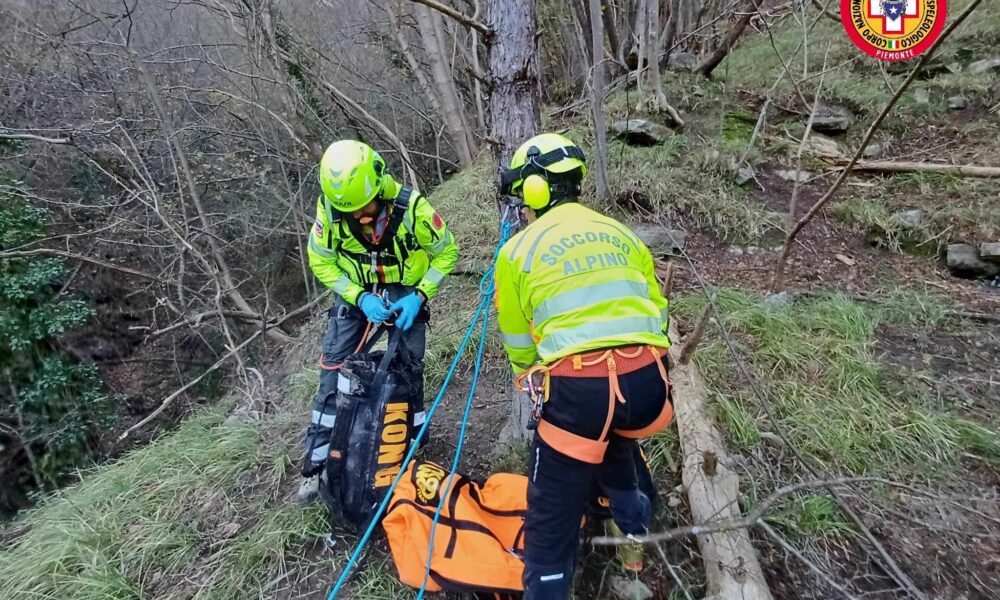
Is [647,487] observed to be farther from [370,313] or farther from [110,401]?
[110,401]

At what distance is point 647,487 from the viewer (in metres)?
2.28

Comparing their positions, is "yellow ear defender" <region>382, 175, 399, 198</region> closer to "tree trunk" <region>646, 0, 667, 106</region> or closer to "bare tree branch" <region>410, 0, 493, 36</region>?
"bare tree branch" <region>410, 0, 493, 36</region>

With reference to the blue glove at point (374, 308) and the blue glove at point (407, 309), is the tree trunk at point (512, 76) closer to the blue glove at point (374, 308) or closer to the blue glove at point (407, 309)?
the blue glove at point (407, 309)

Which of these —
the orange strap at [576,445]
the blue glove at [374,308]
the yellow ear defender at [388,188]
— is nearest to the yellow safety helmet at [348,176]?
the yellow ear defender at [388,188]

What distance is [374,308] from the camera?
8.70 ft

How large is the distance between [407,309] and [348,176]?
0.76 meters

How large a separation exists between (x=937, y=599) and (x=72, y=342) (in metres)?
10.1

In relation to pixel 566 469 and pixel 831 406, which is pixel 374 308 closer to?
pixel 566 469

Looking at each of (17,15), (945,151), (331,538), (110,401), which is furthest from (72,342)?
(945,151)

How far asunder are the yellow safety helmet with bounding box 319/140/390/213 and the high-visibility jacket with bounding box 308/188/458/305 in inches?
8.1

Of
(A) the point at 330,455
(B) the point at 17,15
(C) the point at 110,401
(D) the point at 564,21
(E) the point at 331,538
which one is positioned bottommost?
(C) the point at 110,401

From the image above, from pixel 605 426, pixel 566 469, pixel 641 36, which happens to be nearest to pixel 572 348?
pixel 605 426

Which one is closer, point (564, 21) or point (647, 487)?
point (647, 487)

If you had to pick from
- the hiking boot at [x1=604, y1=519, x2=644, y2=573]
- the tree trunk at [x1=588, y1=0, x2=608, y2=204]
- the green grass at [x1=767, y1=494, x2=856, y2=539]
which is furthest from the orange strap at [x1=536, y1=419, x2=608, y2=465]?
the tree trunk at [x1=588, y1=0, x2=608, y2=204]
